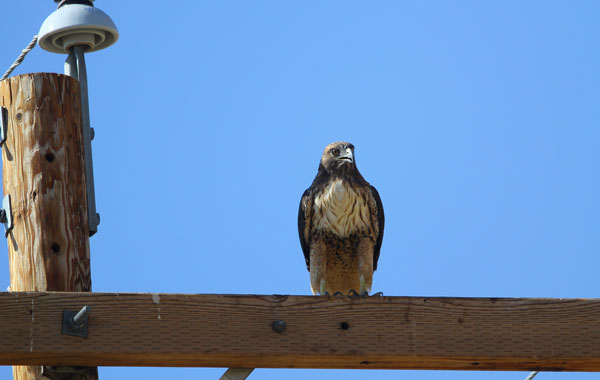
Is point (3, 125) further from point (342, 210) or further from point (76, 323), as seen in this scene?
point (342, 210)

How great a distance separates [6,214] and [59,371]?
98 centimetres

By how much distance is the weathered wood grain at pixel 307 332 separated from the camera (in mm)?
3820

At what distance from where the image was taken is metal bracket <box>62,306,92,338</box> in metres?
3.81

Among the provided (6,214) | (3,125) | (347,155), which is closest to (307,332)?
(6,214)

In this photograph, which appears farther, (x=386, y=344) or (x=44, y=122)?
(x=44, y=122)

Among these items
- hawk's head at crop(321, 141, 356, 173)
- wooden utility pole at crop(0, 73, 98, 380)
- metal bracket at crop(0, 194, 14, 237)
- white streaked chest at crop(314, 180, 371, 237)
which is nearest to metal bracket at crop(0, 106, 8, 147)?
wooden utility pole at crop(0, 73, 98, 380)

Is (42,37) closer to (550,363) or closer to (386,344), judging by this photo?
(386,344)

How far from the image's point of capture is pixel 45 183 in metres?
4.78

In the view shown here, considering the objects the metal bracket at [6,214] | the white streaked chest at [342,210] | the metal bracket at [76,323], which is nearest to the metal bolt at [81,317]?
the metal bracket at [76,323]

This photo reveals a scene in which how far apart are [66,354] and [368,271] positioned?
4.18 metres

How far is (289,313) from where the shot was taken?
4.02 meters

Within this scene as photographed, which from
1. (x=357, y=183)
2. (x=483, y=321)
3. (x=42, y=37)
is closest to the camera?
(x=483, y=321)

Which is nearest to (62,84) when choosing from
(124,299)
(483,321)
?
(124,299)

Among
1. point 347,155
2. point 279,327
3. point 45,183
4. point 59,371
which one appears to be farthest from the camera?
point 347,155
